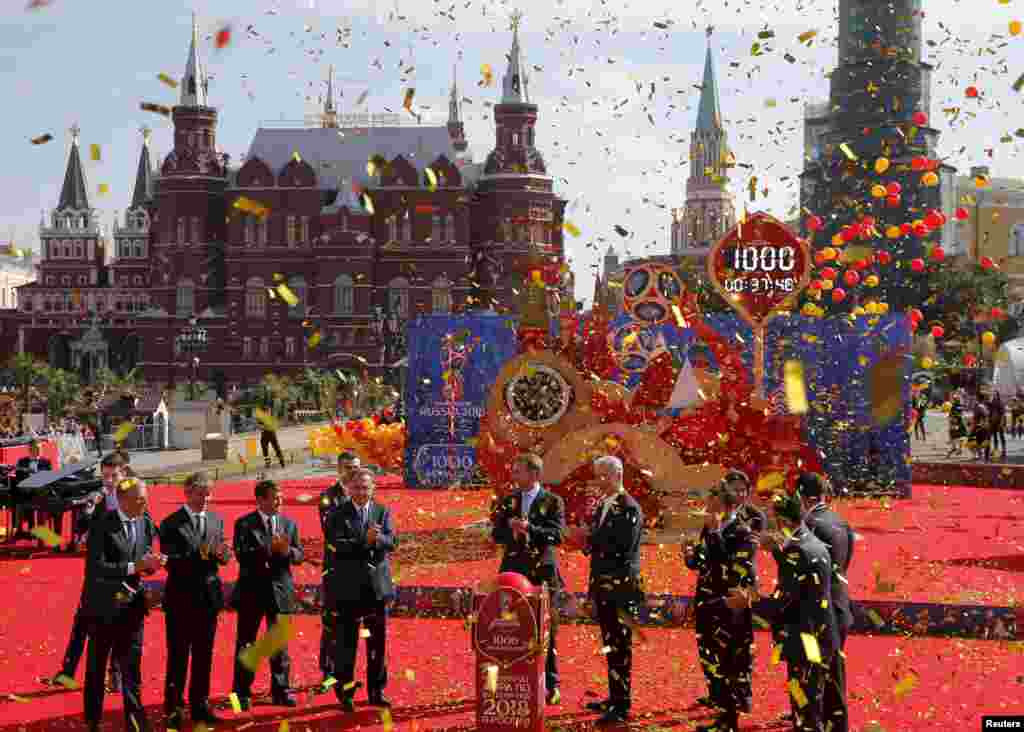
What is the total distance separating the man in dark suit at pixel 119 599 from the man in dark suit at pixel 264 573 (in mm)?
1024

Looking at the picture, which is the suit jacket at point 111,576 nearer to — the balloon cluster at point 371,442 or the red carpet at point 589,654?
the red carpet at point 589,654

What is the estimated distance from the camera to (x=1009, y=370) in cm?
3538

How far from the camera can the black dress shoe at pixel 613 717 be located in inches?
381

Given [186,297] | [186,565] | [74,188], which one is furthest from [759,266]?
[74,188]

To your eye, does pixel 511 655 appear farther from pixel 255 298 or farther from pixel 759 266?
pixel 255 298

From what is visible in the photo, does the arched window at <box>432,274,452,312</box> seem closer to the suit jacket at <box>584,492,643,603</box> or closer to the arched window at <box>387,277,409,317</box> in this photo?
the arched window at <box>387,277,409,317</box>

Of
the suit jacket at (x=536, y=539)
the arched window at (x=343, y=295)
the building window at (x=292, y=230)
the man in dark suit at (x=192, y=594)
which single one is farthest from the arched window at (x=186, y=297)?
the man in dark suit at (x=192, y=594)

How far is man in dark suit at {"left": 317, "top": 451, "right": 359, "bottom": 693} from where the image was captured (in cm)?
1019

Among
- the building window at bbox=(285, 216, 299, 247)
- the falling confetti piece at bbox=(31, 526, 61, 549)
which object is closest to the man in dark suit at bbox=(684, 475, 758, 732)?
the falling confetti piece at bbox=(31, 526, 61, 549)

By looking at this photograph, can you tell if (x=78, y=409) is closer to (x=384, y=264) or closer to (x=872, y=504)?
(x=872, y=504)

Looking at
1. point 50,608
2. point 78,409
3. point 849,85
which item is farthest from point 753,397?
point 849,85

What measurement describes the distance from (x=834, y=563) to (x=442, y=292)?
80457 mm

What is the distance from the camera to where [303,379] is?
70.0m

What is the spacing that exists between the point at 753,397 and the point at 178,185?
256ft
